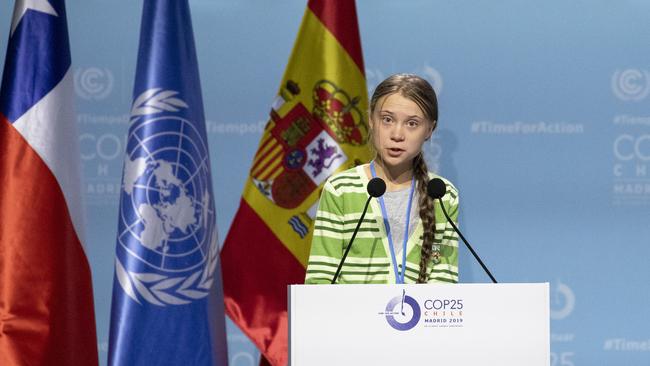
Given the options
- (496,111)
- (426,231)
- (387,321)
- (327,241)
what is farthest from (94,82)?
(387,321)

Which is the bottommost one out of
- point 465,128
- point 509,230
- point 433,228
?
point 433,228

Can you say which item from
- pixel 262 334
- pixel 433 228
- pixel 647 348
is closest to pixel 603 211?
pixel 647 348

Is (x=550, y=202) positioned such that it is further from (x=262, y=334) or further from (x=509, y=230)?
(x=262, y=334)

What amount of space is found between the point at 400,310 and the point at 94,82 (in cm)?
255

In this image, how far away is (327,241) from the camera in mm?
2145

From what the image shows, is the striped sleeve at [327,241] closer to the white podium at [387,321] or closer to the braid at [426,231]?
the braid at [426,231]

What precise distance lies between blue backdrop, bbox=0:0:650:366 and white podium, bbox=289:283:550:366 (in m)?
2.17

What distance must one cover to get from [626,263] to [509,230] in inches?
21.2

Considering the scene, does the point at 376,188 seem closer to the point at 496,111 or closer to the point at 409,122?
the point at 409,122

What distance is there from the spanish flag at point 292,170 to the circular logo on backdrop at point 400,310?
173cm

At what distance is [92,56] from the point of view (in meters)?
3.85

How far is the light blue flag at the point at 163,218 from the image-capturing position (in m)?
2.97

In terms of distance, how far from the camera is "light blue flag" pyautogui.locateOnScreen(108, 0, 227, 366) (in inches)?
117

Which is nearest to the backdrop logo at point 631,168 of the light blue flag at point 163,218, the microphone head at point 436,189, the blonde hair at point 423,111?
the light blue flag at point 163,218
